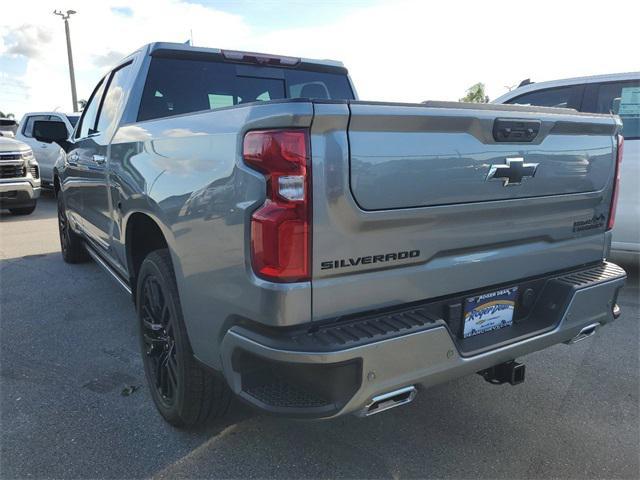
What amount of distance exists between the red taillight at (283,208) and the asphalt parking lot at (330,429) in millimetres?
1102

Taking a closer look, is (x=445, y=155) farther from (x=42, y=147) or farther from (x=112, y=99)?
(x=42, y=147)

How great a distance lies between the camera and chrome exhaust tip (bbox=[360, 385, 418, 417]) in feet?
5.91

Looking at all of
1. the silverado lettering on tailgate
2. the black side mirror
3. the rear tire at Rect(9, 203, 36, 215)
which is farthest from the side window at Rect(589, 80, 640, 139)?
the rear tire at Rect(9, 203, 36, 215)

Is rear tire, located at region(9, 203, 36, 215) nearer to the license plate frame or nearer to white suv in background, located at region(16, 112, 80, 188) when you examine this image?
white suv in background, located at region(16, 112, 80, 188)

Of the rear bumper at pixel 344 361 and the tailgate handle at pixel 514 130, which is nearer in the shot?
the rear bumper at pixel 344 361

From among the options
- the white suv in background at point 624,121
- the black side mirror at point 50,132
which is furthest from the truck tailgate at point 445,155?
the black side mirror at point 50,132

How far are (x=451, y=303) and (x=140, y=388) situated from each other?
1951mm

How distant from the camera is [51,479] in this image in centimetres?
223

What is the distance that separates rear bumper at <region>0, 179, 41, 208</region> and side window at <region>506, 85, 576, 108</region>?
27.4ft

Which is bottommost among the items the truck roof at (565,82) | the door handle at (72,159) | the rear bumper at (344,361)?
the rear bumper at (344,361)

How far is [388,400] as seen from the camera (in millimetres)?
1840

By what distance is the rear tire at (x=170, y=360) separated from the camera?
2307mm

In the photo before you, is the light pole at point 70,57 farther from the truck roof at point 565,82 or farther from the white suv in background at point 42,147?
the truck roof at point 565,82

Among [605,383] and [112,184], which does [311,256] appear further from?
[605,383]
